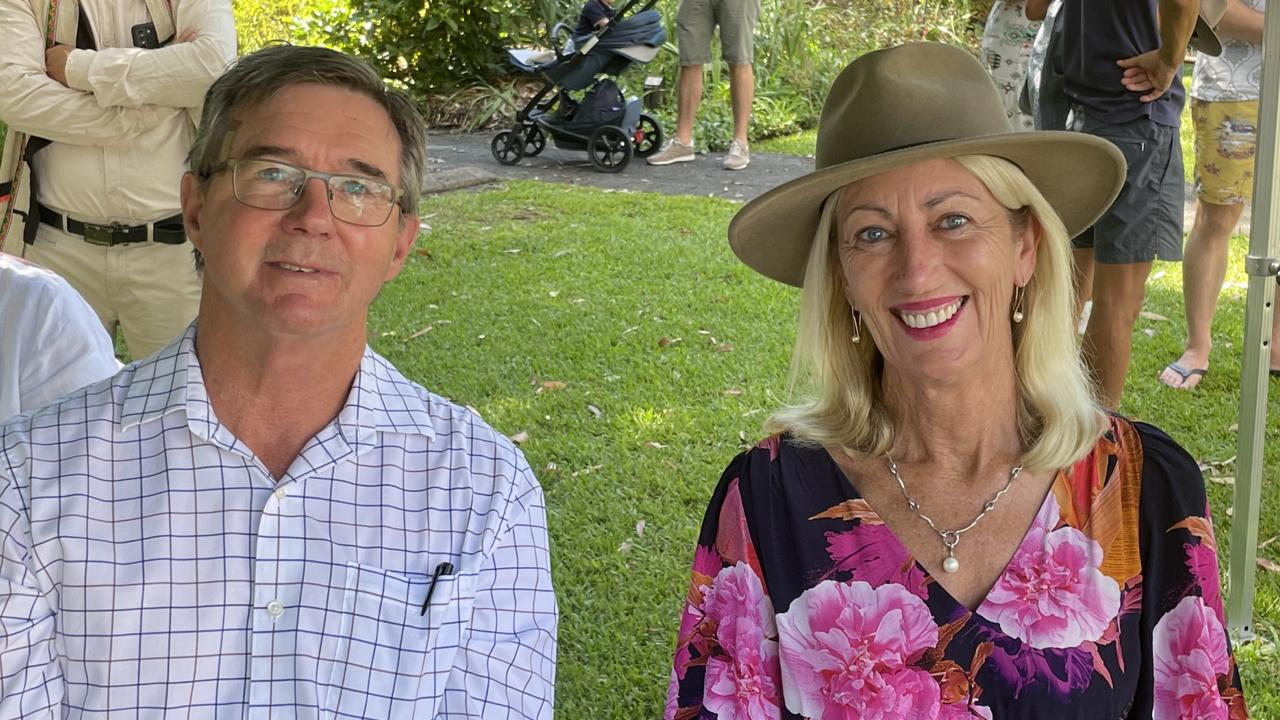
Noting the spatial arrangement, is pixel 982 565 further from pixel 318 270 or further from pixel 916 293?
pixel 318 270

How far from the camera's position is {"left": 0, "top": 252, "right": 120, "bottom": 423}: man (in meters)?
2.65

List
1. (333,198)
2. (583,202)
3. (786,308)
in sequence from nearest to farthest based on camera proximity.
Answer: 1. (333,198)
2. (786,308)
3. (583,202)

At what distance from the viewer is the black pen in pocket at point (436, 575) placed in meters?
1.97

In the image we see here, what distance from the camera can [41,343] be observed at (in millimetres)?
2697

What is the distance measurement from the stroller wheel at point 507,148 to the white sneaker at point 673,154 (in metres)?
A: 1.14

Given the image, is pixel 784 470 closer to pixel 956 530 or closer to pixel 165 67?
pixel 956 530

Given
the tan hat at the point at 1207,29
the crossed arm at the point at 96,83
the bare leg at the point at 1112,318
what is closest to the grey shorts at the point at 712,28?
the tan hat at the point at 1207,29

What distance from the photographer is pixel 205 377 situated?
208 cm

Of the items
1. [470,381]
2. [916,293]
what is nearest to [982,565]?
[916,293]

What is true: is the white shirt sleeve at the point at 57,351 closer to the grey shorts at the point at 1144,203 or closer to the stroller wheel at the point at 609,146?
the grey shorts at the point at 1144,203

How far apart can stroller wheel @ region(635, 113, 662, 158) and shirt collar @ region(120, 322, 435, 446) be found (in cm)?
887

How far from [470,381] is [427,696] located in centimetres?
398

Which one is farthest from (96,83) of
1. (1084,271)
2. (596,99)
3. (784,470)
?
(596,99)

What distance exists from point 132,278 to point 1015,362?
2.60 metres
